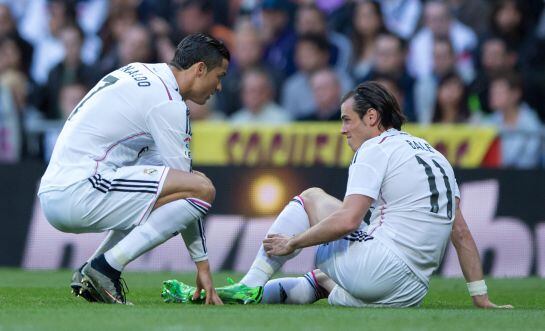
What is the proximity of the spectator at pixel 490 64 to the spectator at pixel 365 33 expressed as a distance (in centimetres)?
128

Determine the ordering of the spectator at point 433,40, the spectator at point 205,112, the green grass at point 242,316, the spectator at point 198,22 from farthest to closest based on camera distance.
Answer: the spectator at point 198,22
the spectator at point 433,40
the spectator at point 205,112
the green grass at point 242,316

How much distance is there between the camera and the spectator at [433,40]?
47.4 feet

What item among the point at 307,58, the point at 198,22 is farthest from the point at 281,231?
the point at 198,22

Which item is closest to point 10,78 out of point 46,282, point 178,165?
point 46,282

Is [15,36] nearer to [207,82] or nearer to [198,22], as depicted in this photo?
[198,22]

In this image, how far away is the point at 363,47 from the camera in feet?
48.7

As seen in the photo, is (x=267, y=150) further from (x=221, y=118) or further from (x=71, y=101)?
(x=71, y=101)

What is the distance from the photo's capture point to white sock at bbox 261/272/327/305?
7.80 metres

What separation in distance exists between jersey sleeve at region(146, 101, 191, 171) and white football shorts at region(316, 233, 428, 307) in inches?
41.6

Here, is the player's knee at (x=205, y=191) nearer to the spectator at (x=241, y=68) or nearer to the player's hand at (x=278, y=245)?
the player's hand at (x=278, y=245)

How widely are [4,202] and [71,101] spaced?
9.27 ft

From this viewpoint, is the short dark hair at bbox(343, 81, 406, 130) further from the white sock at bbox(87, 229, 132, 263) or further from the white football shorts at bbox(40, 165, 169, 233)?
the white sock at bbox(87, 229, 132, 263)

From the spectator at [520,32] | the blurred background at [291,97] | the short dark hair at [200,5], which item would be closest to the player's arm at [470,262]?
the blurred background at [291,97]

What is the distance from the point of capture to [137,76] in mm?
7508
